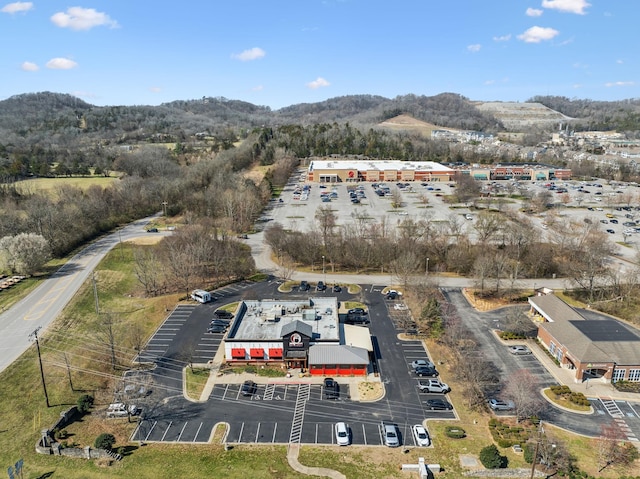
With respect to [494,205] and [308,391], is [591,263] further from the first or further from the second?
[494,205]

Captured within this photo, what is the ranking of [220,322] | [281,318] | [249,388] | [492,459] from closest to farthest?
[492,459] < [249,388] < [281,318] < [220,322]

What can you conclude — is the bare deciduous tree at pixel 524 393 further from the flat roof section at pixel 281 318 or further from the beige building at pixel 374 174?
the beige building at pixel 374 174

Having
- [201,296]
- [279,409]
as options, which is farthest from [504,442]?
[201,296]

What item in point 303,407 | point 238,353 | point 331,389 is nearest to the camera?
point 303,407

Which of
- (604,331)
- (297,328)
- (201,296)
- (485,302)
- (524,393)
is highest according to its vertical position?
(297,328)

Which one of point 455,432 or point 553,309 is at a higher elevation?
point 553,309

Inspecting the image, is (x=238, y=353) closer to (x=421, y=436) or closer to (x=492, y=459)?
(x=421, y=436)

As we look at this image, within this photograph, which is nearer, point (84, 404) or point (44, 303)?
point (84, 404)

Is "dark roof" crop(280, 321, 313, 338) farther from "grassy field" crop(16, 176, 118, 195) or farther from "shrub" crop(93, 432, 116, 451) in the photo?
"grassy field" crop(16, 176, 118, 195)
